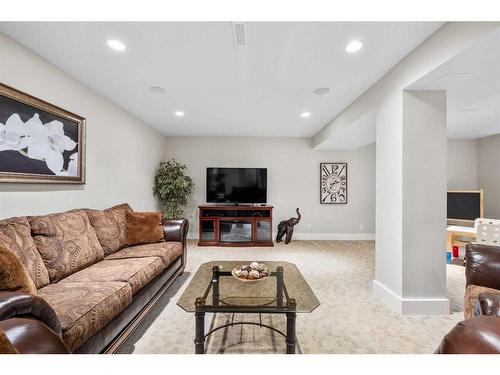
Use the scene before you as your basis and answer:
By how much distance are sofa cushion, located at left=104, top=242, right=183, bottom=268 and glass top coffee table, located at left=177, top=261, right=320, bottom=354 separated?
19.1 inches

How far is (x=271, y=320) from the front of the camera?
1.94m

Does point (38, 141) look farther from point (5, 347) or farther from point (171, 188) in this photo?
point (171, 188)

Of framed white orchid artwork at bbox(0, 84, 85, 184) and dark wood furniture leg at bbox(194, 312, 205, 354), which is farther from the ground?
framed white orchid artwork at bbox(0, 84, 85, 184)

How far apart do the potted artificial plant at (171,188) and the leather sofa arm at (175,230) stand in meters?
1.64

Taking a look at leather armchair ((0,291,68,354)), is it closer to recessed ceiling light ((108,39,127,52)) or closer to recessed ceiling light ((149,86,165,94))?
recessed ceiling light ((108,39,127,52))

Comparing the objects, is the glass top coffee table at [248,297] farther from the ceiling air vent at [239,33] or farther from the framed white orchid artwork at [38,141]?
the ceiling air vent at [239,33]

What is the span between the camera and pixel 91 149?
2.67 m

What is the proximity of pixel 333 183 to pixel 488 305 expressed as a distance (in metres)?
4.38

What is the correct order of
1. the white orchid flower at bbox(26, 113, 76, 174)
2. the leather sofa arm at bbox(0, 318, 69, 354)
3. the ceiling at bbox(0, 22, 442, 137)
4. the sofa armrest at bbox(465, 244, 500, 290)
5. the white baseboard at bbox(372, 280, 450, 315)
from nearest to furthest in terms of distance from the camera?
the leather sofa arm at bbox(0, 318, 69, 354) → the sofa armrest at bbox(465, 244, 500, 290) → the ceiling at bbox(0, 22, 442, 137) → the white orchid flower at bbox(26, 113, 76, 174) → the white baseboard at bbox(372, 280, 450, 315)

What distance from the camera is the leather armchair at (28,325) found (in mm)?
735

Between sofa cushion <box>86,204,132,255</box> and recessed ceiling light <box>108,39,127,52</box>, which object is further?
sofa cushion <box>86,204,132,255</box>

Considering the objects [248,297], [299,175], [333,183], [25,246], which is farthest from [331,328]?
[333,183]

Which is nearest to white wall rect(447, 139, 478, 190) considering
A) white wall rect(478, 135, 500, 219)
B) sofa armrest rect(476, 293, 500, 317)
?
white wall rect(478, 135, 500, 219)

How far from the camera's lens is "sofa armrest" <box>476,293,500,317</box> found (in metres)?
0.99
